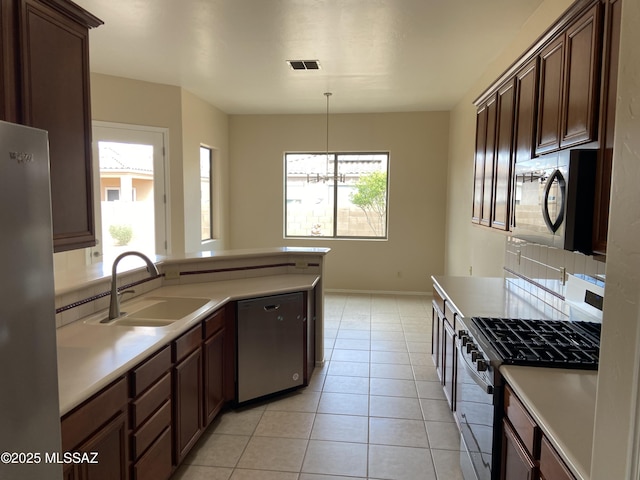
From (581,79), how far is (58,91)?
221cm

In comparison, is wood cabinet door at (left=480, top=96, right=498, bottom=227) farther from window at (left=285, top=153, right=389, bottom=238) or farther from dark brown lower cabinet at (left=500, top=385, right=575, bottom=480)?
window at (left=285, top=153, right=389, bottom=238)

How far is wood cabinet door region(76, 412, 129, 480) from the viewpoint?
1.48 meters

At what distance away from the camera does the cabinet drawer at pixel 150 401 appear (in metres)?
1.79

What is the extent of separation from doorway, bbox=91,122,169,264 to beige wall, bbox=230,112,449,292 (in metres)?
1.99

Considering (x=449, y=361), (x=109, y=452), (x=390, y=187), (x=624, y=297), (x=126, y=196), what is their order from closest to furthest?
(x=624, y=297) < (x=109, y=452) < (x=449, y=361) < (x=126, y=196) < (x=390, y=187)

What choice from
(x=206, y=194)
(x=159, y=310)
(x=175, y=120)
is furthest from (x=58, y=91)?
(x=206, y=194)

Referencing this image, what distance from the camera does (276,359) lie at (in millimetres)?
3105

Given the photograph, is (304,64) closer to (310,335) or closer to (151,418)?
(310,335)

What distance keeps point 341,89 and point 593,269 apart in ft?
12.7

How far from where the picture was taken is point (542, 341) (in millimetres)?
1883

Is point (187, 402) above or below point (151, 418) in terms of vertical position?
below

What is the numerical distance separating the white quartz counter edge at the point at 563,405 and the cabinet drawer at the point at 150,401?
154 centimetres

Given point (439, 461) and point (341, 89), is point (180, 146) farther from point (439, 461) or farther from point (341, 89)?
point (439, 461)

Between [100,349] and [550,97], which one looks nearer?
[100,349]
